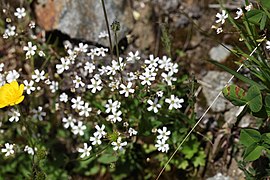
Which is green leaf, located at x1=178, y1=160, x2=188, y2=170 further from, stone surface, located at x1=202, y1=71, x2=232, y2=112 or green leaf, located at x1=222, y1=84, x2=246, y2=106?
green leaf, located at x1=222, y1=84, x2=246, y2=106

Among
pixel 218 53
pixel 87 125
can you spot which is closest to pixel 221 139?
pixel 218 53

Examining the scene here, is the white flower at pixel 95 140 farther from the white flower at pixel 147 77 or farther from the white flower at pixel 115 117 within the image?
the white flower at pixel 147 77

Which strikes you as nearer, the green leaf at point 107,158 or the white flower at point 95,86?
the white flower at point 95,86

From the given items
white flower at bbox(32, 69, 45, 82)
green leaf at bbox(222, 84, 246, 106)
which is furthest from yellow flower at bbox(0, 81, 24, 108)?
green leaf at bbox(222, 84, 246, 106)

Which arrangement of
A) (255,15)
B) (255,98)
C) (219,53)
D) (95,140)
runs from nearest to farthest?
1. (255,98)
2. (255,15)
3. (95,140)
4. (219,53)

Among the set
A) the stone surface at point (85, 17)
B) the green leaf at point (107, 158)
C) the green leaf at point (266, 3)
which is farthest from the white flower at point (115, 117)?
the green leaf at point (266, 3)

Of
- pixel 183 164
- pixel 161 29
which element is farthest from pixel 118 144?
pixel 161 29

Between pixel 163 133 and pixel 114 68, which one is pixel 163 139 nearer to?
pixel 163 133
